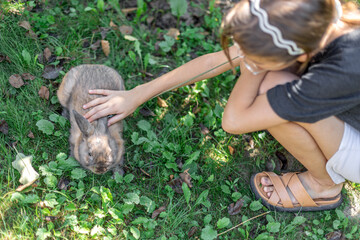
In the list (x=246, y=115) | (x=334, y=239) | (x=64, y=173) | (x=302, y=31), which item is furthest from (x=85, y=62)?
(x=334, y=239)

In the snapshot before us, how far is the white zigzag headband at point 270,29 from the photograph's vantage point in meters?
1.91

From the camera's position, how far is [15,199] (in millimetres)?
2754

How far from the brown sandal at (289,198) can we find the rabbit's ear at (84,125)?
4.93 feet

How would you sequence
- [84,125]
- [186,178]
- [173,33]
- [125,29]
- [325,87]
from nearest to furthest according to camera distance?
1. [325,87]
2. [84,125]
3. [186,178]
4. [125,29]
5. [173,33]

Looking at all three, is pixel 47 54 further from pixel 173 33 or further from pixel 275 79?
pixel 275 79

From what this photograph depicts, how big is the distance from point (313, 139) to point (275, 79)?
22.2 inches

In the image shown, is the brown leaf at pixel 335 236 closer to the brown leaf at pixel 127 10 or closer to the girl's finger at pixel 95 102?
the girl's finger at pixel 95 102

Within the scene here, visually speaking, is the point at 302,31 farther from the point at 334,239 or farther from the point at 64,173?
the point at 64,173

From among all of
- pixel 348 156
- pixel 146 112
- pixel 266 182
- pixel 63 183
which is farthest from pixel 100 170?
pixel 348 156

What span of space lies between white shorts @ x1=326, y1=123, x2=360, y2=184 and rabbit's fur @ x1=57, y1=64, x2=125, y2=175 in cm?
173

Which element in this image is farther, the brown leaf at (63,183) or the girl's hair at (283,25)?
the brown leaf at (63,183)

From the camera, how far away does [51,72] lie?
138 inches

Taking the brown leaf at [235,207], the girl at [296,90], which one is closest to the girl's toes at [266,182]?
the girl at [296,90]

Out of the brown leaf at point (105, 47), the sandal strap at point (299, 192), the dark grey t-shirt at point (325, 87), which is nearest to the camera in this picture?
the dark grey t-shirt at point (325, 87)
